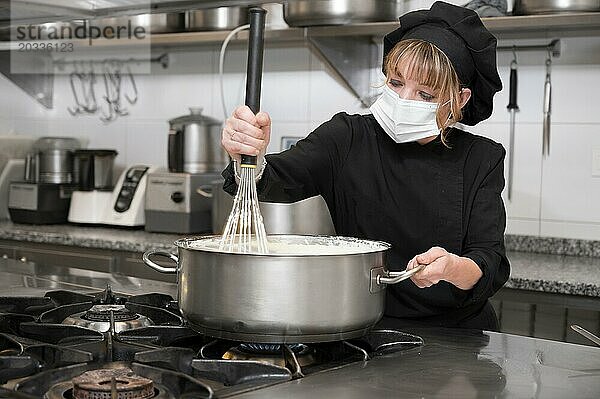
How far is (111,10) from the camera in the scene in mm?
1800

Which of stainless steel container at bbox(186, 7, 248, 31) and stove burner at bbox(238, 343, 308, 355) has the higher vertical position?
stainless steel container at bbox(186, 7, 248, 31)

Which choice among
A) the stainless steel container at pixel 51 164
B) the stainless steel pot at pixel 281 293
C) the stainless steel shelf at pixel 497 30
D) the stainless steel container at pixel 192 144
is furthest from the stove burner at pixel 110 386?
the stainless steel container at pixel 51 164

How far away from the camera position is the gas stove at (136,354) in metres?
0.90

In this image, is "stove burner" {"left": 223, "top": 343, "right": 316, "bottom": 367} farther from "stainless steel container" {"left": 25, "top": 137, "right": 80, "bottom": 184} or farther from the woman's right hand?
"stainless steel container" {"left": 25, "top": 137, "right": 80, "bottom": 184}

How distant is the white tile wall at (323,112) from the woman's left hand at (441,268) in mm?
1426

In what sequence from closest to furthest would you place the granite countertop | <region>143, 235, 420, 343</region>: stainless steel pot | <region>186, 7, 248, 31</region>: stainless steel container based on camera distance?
<region>143, 235, 420, 343</region>: stainless steel pot < the granite countertop < <region>186, 7, 248, 31</region>: stainless steel container

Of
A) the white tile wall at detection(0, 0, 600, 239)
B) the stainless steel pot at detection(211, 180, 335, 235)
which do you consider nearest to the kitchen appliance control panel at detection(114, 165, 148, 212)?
the white tile wall at detection(0, 0, 600, 239)

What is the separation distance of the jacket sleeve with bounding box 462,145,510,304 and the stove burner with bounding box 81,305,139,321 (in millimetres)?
528

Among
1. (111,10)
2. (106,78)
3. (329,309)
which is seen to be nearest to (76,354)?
(329,309)

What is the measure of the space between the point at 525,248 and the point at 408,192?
3.95 feet

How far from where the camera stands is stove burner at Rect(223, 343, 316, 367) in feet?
3.44

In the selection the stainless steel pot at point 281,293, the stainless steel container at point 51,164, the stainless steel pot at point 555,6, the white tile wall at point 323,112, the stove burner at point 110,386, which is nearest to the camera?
the stove burner at point 110,386

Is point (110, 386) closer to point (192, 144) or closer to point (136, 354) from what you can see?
point (136, 354)

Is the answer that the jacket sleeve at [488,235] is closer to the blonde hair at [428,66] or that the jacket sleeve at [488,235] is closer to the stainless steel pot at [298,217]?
the blonde hair at [428,66]
